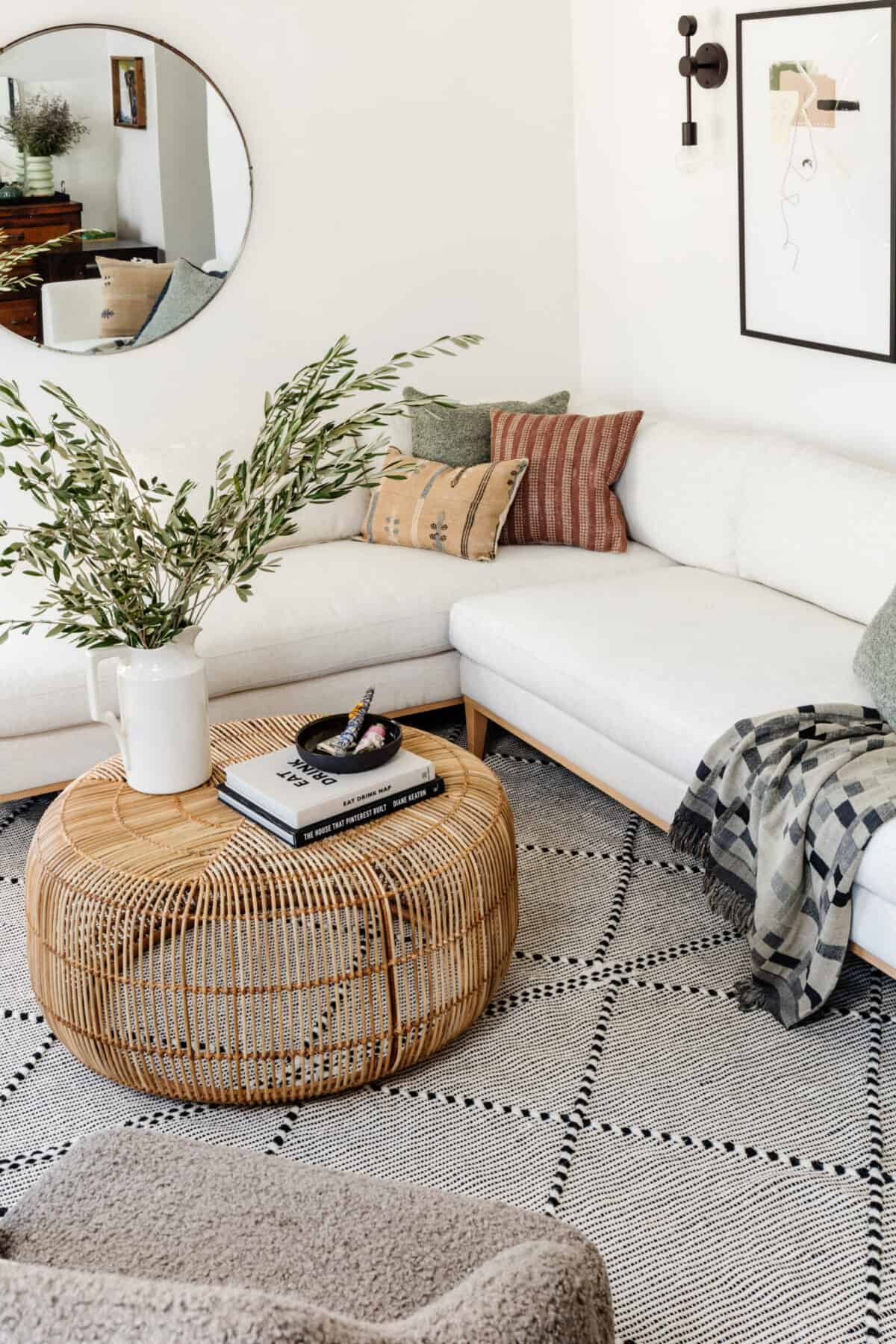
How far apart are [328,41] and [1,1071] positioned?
301 cm

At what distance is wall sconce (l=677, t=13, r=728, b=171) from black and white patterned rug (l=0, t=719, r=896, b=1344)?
222 centimetres

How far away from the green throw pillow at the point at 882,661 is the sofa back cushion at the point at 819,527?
305 mm

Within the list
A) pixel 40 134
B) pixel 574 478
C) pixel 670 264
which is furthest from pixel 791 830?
pixel 40 134

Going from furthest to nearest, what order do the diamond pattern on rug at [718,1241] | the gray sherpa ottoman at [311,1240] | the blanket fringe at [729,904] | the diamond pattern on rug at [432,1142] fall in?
the blanket fringe at [729,904], the diamond pattern on rug at [432,1142], the diamond pattern on rug at [718,1241], the gray sherpa ottoman at [311,1240]

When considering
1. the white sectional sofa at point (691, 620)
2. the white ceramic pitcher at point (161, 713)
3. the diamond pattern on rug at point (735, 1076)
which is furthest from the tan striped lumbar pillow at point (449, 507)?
the diamond pattern on rug at point (735, 1076)

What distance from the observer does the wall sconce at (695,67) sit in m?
3.78

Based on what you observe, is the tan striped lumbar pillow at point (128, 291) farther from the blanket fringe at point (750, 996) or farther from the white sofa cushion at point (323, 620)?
the blanket fringe at point (750, 996)

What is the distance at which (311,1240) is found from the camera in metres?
1.37

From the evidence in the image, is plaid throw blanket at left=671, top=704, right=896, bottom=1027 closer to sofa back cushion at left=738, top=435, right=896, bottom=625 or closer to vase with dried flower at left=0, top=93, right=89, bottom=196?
sofa back cushion at left=738, top=435, right=896, bottom=625

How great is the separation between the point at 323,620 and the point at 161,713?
100 centimetres

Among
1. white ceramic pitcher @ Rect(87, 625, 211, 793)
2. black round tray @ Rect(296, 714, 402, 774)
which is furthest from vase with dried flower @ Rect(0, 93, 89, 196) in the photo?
black round tray @ Rect(296, 714, 402, 774)

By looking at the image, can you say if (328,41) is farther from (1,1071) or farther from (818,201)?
(1,1071)

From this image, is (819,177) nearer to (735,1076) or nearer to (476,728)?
(476,728)

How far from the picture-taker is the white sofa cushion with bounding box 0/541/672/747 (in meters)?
3.16
